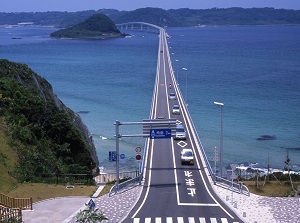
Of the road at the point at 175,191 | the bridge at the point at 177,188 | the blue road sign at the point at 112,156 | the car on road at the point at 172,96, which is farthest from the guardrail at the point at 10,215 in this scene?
the car on road at the point at 172,96

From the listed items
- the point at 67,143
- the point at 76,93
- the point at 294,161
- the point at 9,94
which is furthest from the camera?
the point at 76,93

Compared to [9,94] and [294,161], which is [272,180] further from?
[9,94]

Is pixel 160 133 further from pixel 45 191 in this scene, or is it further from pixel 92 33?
pixel 92 33

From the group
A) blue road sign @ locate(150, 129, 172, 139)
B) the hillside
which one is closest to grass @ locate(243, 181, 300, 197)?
blue road sign @ locate(150, 129, 172, 139)

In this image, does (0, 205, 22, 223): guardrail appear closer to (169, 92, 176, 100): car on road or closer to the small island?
(169, 92, 176, 100): car on road

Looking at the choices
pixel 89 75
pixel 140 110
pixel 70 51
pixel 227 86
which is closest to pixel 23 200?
pixel 140 110

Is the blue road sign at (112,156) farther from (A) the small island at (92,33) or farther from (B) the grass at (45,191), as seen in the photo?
(A) the small island at (92,33)

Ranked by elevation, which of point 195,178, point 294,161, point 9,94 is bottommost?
point 294,161
